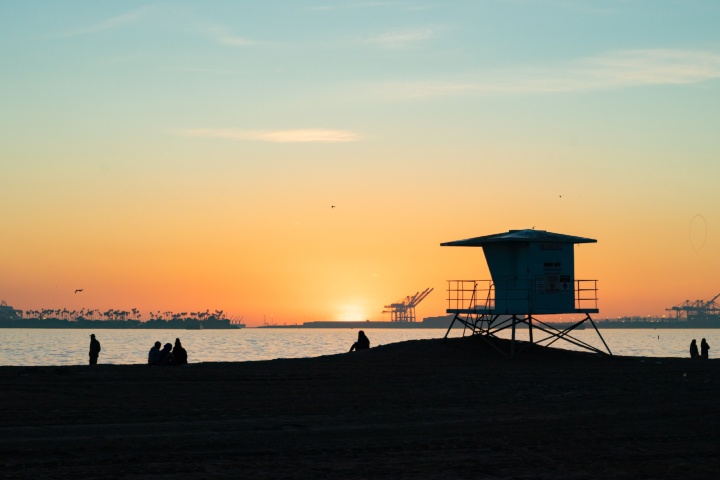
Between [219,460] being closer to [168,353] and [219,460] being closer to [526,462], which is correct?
[526,462]

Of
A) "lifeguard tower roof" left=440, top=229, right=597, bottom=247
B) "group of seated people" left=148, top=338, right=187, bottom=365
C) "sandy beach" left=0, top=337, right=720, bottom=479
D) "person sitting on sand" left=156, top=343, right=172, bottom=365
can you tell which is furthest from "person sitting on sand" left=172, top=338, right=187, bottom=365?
"lifeguard tower roof" left=440, top=229, right=597, bottom=247

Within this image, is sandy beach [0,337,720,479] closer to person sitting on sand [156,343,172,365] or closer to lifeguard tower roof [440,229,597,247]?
person sitting on sand [156,343,172,365]

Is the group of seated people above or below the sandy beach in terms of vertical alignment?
above

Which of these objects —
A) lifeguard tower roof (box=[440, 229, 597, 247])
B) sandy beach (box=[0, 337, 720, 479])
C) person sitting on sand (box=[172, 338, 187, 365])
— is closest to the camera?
sandy beach (box=[0, 337, 720, 479])

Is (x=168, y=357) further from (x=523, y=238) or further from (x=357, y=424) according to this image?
(x=357, y=424)

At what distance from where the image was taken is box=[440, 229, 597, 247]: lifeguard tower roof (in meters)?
43.1

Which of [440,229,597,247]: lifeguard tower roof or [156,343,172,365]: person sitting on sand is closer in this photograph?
[156,343,172,365]: person sitting on sand

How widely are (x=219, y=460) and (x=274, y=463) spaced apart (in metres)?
0.86

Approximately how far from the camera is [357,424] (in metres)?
19.6

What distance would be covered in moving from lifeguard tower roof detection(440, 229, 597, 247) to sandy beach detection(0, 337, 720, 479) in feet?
32.6

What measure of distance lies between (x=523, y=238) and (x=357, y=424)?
971 inches

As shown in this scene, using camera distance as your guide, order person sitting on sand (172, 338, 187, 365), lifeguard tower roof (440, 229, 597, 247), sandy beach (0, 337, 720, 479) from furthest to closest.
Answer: lifeguard tower roof (440, 229, 597, 247), person sitting on sand (172, 338, 187, 365), sandy beach (0, 337, 720, 479)

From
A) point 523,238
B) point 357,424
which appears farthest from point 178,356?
point 357,424


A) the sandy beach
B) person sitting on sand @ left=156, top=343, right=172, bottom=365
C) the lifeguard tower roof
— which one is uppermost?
the lifeguard tower roof
